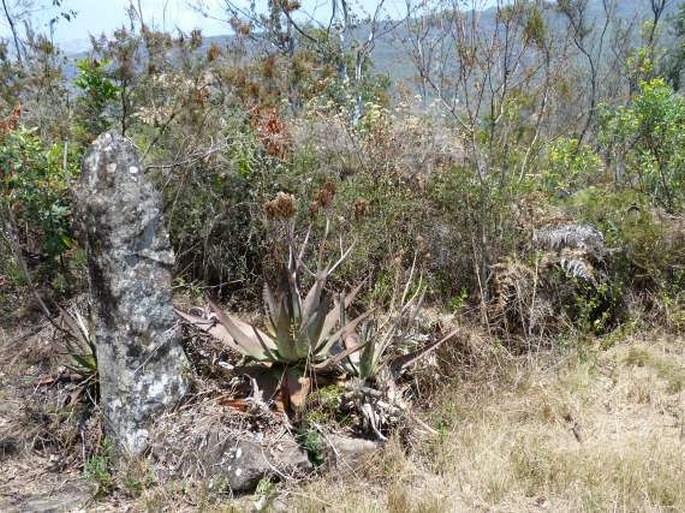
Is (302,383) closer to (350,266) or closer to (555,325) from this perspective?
(350,266)

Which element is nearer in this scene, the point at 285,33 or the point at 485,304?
the point at 485,304

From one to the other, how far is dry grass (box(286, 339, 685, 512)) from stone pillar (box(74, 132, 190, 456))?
45.1 inches

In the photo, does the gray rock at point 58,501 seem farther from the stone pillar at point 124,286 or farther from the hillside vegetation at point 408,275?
Answer: the stone pillar at point 124,286

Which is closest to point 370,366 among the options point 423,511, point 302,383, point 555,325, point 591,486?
point 302,383

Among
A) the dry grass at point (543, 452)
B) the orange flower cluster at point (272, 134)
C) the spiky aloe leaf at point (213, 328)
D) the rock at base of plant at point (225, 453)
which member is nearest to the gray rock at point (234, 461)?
the rock at base of plant at point (225, 453)

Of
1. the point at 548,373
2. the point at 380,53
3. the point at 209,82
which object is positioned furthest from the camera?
the point at 380,53

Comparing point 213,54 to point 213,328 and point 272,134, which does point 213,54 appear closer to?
point 272,134

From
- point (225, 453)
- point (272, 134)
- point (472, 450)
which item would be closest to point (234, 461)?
point (225, 453)

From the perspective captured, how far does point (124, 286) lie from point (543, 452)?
8.97 ft

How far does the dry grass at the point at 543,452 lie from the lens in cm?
356

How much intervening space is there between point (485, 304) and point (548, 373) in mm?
812

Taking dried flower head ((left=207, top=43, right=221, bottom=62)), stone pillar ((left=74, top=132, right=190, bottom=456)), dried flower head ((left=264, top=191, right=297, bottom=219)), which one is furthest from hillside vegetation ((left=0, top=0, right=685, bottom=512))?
dried flower head ((left=207, top=43, right=221, bottom=62))

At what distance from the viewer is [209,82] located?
6.94m

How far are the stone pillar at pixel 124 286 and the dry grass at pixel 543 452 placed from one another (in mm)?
1146
